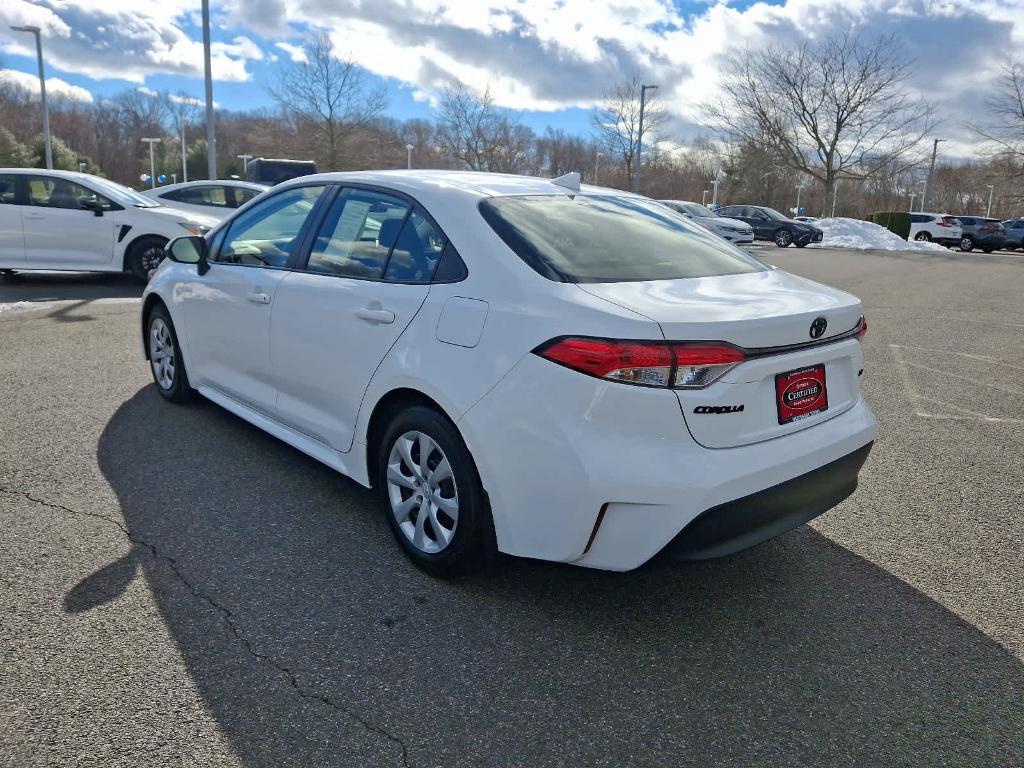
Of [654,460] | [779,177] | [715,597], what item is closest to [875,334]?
[715,597]

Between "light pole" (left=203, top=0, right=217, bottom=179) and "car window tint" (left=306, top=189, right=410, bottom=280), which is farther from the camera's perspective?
"light pole" (left=203, top=0, right=217, bottom=179)

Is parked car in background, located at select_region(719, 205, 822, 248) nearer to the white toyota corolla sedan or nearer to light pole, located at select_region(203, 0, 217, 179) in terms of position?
light pole, located at select_region(203, 0, 217, 179)

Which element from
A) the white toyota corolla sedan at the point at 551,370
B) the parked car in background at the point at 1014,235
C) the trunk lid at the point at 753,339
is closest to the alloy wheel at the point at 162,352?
the white toyota corolla sedan at the point at 551,370

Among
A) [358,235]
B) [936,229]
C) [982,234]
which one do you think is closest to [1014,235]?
[982,234]

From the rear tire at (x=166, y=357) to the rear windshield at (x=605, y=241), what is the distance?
2.91 metres

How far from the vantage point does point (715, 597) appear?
10.3 feet

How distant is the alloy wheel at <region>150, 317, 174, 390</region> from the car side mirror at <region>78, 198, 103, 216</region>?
6.48 m

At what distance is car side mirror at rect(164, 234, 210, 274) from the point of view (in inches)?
182

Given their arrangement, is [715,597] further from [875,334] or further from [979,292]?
[979,292]

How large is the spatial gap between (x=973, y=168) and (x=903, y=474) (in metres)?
92.1

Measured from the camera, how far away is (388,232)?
3.46 meters


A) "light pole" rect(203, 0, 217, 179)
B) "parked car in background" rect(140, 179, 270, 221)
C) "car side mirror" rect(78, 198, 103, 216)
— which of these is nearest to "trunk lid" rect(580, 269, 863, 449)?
"car side mirror" rect(78, 198, 103, 216)

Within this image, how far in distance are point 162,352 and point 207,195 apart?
27.9 feet

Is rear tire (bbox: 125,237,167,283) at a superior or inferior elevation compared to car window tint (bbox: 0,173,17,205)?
inferior
